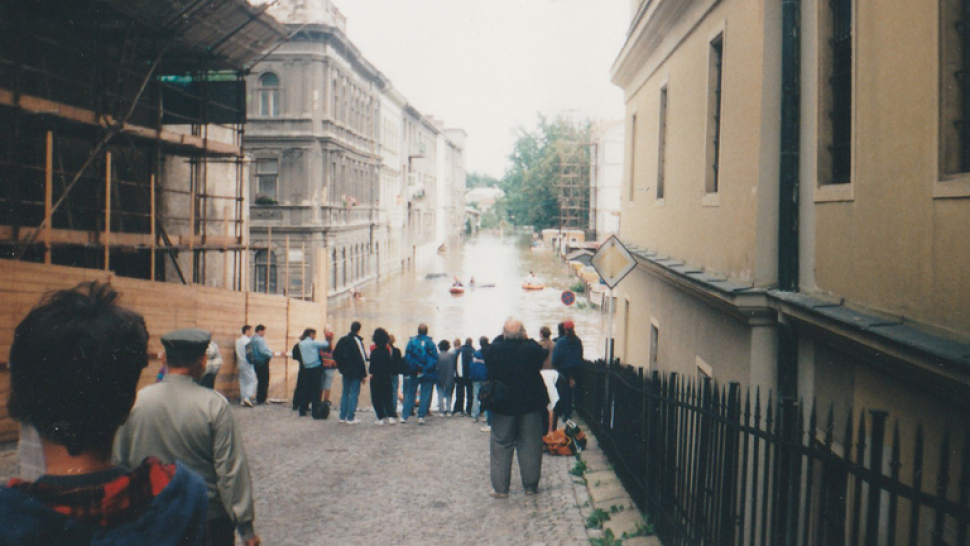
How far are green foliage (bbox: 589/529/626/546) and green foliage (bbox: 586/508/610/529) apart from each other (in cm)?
42

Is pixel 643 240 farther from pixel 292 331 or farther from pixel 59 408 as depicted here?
pixel 59 408

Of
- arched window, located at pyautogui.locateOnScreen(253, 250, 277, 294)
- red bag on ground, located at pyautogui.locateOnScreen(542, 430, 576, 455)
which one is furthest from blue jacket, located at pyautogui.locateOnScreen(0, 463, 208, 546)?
arched window, located at pyautogui.locateOnScreen(253, 250, 277, 294)

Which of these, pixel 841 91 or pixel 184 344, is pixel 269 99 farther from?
pixel 184 344

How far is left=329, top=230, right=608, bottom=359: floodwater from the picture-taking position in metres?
39.0

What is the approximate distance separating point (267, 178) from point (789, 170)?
111ft

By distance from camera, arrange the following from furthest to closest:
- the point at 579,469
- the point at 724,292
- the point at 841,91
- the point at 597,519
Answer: the point at 579,469 < the point at 724,292 < the point at 597,519 < the point at 841,91

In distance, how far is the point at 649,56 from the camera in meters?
14.9

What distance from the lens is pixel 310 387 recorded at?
1530 centimetres

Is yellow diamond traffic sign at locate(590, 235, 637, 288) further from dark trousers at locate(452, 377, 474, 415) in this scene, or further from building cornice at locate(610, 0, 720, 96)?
dark trousers at locate(452, 377, 474, 415)

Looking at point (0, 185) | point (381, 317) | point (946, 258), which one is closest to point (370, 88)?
point (381, 317)

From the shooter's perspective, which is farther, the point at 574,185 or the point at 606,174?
the point at 574,185

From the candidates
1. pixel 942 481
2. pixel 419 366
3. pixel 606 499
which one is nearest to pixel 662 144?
pixel 419 366

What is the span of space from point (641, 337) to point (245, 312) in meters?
9.39

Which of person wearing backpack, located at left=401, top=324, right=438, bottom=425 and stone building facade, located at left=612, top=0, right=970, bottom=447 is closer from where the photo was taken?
stone building facade, located at left=612, top=0, right=970, bottom=447
